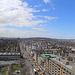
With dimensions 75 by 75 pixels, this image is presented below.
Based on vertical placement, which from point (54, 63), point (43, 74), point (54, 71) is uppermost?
point (54, 63)

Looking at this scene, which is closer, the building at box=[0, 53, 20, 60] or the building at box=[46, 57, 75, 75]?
the building at box=[46, 57, 75, 75]

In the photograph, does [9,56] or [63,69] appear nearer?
[63,69]

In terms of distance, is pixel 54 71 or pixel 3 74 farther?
pixel 3 74

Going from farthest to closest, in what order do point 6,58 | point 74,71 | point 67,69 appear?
point 6,58 < point 67,69 < point 74,71

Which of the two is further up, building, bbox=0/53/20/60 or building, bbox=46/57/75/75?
building, bbox=46/57/75/75

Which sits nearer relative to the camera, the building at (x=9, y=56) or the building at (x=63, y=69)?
the building at (x=63, y=69)

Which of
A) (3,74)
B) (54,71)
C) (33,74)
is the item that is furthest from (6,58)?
(54,71)

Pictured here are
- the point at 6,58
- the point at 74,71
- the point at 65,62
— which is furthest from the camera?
the point at 6,58

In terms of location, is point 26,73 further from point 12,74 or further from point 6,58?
point 6,58

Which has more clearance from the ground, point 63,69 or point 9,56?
point 63,69

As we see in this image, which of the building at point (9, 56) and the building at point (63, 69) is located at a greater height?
the building at point (63, 69)

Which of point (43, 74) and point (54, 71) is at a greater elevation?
point (54, 71)
